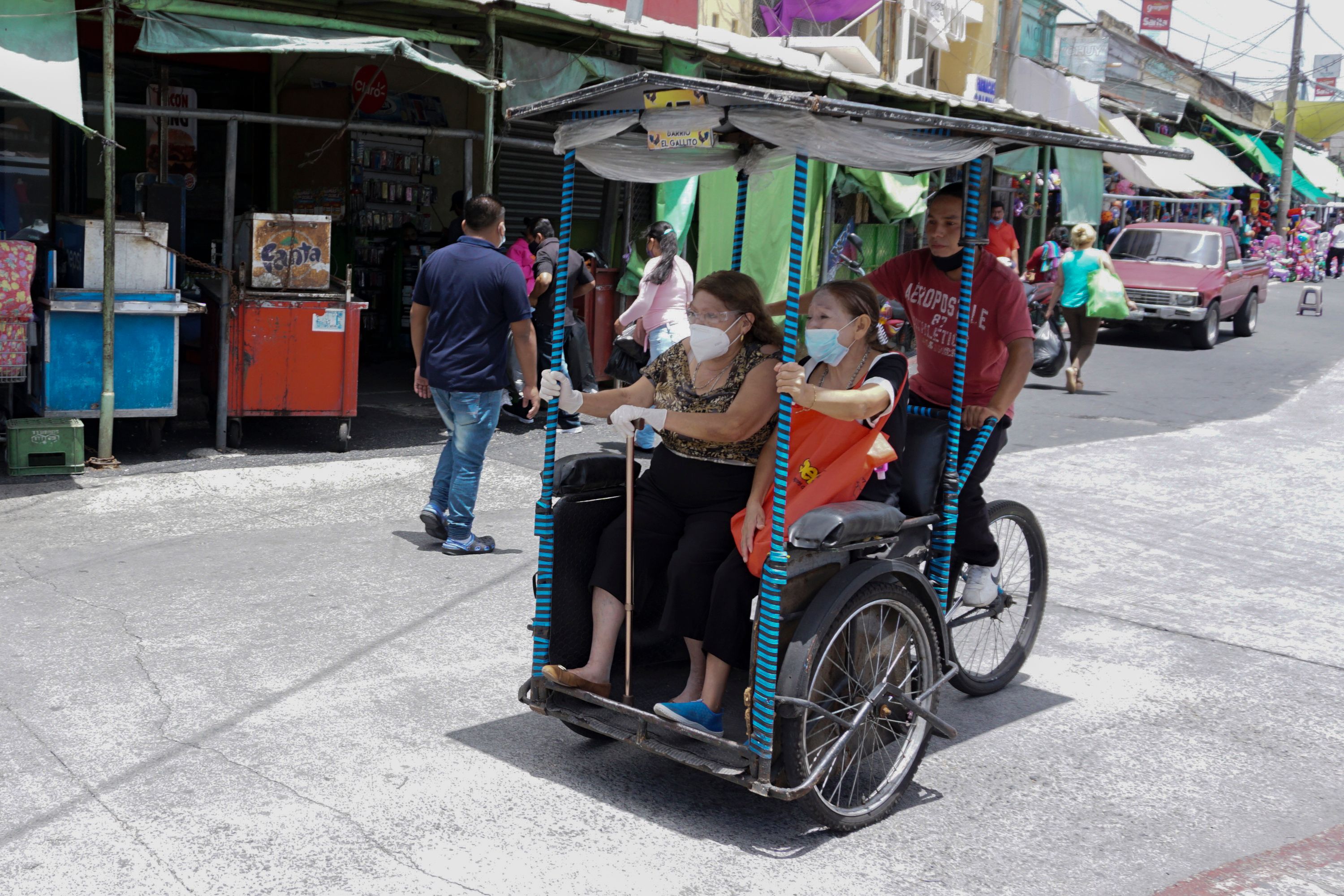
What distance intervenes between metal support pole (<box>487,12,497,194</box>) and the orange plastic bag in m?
6.44

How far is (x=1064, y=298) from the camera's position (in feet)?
49.1

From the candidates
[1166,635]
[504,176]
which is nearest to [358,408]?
[504,176]

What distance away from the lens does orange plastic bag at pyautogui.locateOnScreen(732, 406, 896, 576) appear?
4250mm

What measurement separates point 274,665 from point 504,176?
32.2ft

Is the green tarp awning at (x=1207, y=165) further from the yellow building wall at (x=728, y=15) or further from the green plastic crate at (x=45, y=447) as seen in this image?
the green plastic crate at (x=45, y=447)

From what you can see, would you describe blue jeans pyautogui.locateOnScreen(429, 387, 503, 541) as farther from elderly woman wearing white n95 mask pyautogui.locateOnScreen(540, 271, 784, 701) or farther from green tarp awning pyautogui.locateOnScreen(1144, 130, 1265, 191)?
green tarp awning pyautogui.locateOnScreen(1144, 130, 1265, 191)

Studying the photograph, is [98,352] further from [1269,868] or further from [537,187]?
[1269,868]

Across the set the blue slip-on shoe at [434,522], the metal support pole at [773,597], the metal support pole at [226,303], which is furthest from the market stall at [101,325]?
the metal support pole at [773,597]

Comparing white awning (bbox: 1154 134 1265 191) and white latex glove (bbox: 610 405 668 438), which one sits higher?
white awning (bbox: 1154 134 1265 191)

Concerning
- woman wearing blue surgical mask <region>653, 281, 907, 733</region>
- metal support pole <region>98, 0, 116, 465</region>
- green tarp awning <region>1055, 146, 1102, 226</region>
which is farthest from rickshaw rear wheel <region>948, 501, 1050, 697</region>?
A: green tarp awning <region>1055, 146, 1102, 226</region>

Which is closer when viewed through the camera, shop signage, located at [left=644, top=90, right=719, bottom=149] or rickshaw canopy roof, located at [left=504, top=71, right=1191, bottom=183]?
rickshaw canopy roof, located at [left=504, top=71, right=1191, bottom=183]

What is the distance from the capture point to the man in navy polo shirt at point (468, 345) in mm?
7105

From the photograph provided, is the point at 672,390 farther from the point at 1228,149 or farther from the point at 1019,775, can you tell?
the point at 1228,149

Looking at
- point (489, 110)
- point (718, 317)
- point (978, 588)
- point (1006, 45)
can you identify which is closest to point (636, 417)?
point (718, 317)
